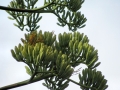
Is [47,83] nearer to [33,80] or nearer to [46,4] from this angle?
[33,80]

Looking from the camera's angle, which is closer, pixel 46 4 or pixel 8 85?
pixel 8 85

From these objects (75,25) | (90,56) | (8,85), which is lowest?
(8,85)

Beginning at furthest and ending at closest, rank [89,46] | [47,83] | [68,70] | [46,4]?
1. [46,4]
2. [47,83]
3. [89,46]
4. [68,70]

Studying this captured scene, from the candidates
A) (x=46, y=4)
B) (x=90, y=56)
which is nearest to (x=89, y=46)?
(x=90, y=56)

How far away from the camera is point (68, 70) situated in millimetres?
7156

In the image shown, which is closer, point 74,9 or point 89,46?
point 89,46

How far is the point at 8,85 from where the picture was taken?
7.27m

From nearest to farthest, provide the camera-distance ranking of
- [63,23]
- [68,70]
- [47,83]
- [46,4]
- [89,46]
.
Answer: [68,70] → [89,46] → [47,83] → [46,4] → [63,23]

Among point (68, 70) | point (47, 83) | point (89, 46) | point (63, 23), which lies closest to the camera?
point (68, 70)

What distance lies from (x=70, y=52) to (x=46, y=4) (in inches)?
95.2

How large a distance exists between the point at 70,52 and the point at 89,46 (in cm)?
55

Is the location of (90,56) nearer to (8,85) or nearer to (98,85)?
(98,85)

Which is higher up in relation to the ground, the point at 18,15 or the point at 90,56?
the point at 18,15

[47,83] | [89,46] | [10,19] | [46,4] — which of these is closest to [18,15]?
[10,19]
